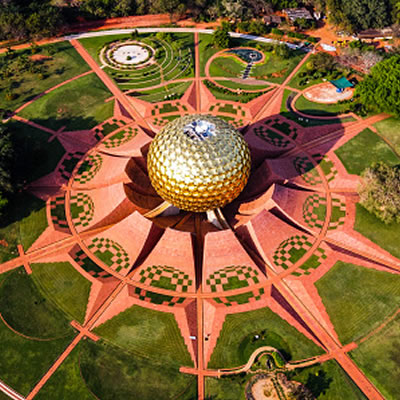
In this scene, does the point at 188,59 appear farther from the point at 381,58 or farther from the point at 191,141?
the point at 191,141

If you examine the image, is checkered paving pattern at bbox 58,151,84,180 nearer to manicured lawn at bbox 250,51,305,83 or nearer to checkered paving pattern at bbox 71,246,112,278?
checkered paving pattern at bbox 71,246,112,278

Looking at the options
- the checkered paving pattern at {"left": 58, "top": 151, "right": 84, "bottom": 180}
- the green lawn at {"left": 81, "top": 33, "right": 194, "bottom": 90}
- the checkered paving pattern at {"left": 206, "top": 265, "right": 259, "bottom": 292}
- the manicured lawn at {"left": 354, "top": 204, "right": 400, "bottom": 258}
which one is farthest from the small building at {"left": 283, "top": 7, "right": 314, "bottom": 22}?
the checkered paving pattern at {"left": 206, "top": 265, "right": 259, "bottom": 292}

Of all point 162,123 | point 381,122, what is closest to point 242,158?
point 162,123

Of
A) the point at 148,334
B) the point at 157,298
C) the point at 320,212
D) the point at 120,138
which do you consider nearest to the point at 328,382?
the point at 148,334

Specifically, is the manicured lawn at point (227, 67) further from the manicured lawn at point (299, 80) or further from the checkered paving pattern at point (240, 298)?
the checkered paving pattern at point (240, 298)

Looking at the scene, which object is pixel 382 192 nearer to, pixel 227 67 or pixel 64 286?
pixel 227 67
